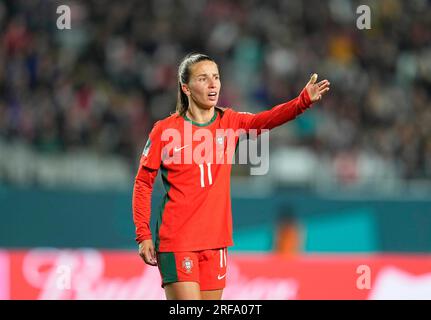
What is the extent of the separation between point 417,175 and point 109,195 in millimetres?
3969

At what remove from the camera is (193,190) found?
621 cm

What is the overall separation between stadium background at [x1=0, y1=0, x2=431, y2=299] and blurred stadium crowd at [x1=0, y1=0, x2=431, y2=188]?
0.07 ft

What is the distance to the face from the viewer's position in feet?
20.3

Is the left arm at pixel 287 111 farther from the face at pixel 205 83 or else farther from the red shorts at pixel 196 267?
the red shorts at pixel 196 267

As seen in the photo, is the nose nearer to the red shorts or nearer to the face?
the face

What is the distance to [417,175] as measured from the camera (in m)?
13.5

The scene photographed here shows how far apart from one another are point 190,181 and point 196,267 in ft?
1.65

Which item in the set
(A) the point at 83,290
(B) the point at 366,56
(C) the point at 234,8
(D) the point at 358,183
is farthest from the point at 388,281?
(C) the point at 234,8

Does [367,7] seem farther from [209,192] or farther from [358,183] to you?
[209,192]

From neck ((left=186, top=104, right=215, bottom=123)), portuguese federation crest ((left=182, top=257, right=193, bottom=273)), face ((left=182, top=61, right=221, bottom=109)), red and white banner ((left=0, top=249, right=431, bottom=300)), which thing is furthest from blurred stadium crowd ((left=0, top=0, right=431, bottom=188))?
portuguese federation crest ((left=182, top=257, right=193, bottom=273))

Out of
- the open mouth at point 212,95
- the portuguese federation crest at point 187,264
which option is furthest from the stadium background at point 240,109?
the open mouth at point 212,95

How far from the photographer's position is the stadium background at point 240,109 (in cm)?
1350

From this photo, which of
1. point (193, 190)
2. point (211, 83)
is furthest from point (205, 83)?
point (193, 190)

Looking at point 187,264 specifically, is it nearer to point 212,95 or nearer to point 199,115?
point 199,115
